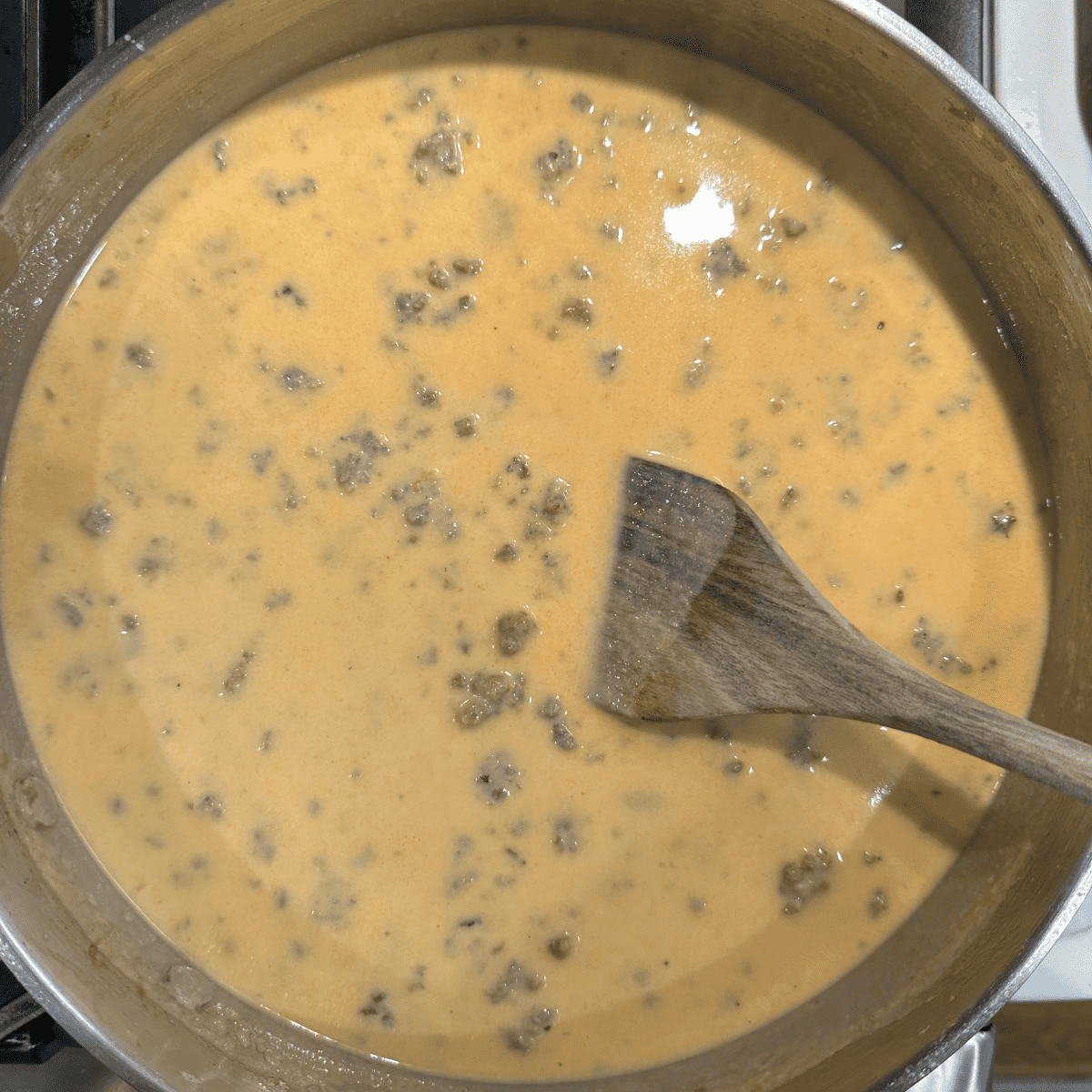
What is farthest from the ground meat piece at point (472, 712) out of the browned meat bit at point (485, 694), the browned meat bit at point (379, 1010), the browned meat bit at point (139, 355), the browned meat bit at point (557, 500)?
the browned meat bit at point (139, 355)

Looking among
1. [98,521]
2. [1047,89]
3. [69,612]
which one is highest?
[1047,89]

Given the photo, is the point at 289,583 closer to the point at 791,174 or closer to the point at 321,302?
the point at 321,302

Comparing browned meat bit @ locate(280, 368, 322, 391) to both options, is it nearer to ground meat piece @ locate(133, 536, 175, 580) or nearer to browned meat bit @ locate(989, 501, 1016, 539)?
ground meat piece @ locate(133, 536, 175, 580)

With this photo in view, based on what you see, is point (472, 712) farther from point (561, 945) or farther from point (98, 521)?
point (98, 521)

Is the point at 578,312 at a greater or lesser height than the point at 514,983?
greater

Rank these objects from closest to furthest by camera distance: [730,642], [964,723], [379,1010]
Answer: [964,723]
[730,642]
[379,1010]

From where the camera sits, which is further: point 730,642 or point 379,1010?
point 379,1010

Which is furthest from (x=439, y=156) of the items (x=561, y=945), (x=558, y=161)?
(x=561, y=945)

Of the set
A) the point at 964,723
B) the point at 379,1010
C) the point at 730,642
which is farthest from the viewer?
the point at 379,1010
